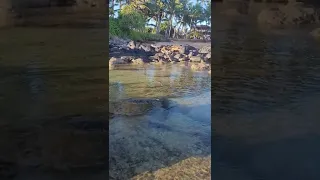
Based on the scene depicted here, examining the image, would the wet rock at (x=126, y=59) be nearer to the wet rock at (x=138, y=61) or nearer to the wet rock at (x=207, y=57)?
the wet rock at (x=138, y=61)

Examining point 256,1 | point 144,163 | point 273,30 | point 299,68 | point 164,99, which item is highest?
point 256,1

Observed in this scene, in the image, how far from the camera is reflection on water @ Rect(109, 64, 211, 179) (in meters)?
2.69

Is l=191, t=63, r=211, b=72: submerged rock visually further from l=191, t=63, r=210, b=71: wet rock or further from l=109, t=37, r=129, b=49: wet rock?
l=109, t=37, r=129, b=49: wet rock

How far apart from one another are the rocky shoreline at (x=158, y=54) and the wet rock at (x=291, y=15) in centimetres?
55

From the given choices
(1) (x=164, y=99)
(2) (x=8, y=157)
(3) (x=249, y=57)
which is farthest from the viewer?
(1) (x=164, y=99)

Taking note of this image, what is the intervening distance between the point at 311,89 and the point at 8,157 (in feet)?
7.68

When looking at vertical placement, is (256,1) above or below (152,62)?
above

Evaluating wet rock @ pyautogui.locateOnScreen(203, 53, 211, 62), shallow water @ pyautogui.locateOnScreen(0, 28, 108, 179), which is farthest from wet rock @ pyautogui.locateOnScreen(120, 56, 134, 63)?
wet rock @ pyautogui.locateOnScreen(203, 53, 211, 62)

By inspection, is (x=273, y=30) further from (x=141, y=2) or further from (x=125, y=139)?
(x=125, y=139)

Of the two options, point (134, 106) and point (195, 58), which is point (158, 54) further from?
point (134, 106)

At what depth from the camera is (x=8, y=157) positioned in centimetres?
239

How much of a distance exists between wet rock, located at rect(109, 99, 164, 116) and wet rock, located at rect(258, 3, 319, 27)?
3.56 feet

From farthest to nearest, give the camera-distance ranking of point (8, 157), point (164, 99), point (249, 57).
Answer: point (164, 99)
point (249, 57)
point (8, 157)

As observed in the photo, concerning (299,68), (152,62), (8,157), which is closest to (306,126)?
(299,68)
